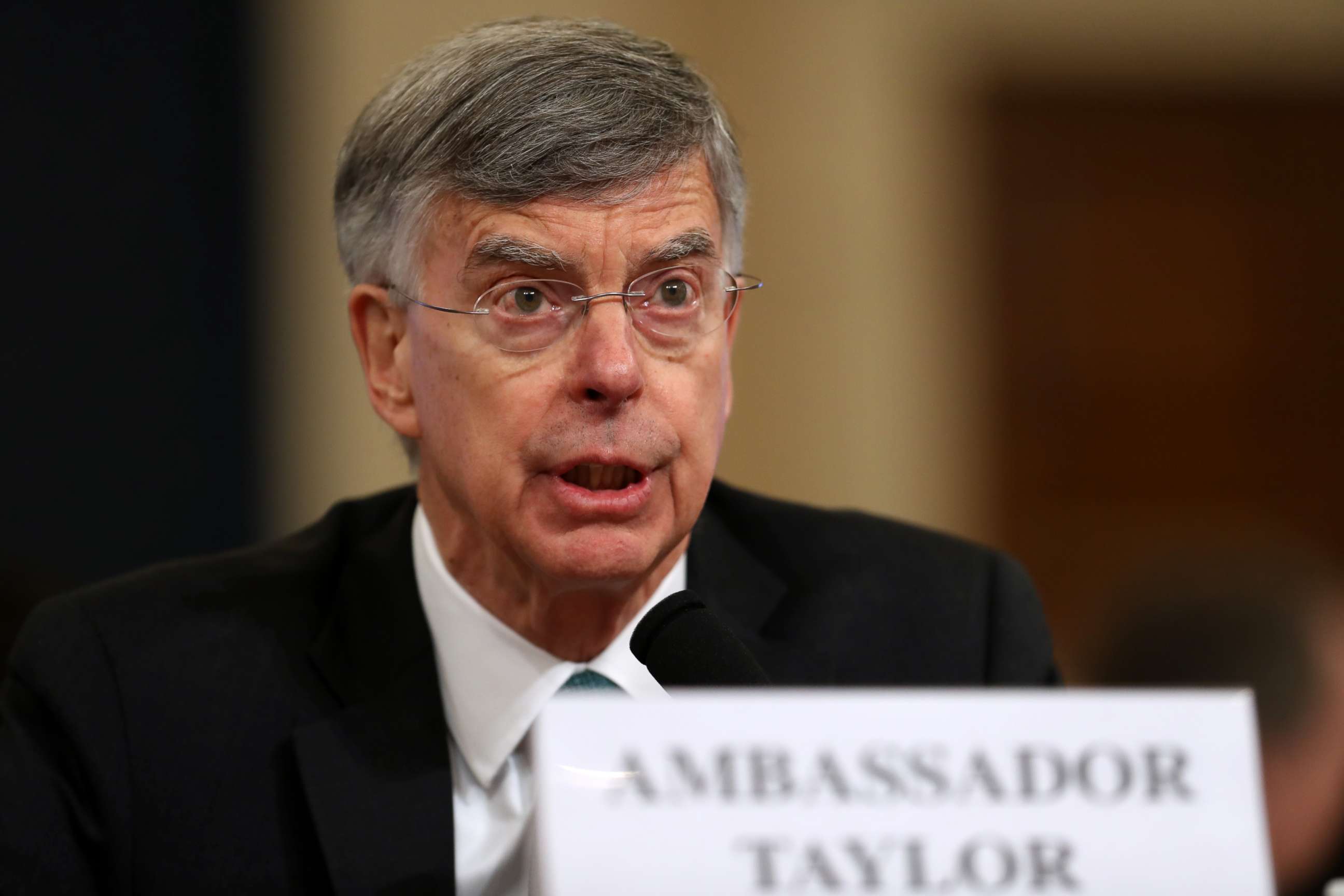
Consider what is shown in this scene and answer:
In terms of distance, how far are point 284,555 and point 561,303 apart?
567 mm

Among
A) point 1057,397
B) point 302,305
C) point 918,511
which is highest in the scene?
point 302,305

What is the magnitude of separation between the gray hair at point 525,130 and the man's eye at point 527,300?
89mm

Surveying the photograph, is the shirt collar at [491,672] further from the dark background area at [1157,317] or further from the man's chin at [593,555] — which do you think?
the dark background area at [1157,317]

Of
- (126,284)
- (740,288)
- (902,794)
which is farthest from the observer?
(126,284)

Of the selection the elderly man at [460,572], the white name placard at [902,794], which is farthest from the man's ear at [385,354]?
the white name placard at [902,794]

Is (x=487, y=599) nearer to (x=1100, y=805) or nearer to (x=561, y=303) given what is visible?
(x=561, y=303)

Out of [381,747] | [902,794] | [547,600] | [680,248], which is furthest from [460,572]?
[902,794]

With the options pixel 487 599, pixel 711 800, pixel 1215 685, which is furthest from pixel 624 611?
pixel 1215 685

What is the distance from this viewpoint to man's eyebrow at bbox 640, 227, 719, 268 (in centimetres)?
151

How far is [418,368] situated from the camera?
162cm

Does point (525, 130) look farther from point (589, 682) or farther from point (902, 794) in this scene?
point (902, 794)

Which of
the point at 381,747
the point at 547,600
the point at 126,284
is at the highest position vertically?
the point at 126,284

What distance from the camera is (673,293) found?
1.56 meters

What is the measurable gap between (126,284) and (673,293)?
2.43 metres
